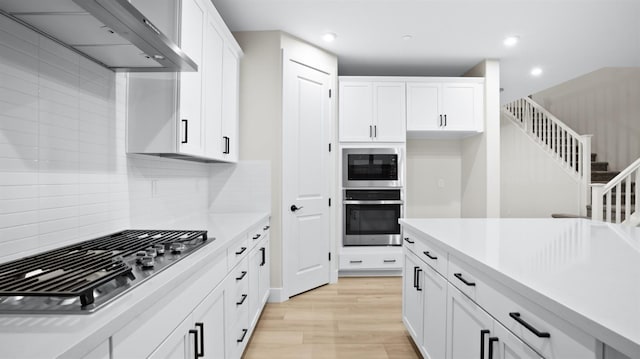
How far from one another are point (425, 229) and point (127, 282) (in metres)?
1.57

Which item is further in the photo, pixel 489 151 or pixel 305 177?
pixel 489 151

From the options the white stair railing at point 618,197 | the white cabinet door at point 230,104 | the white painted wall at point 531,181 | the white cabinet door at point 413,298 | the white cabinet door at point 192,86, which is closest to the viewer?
the white cabinet door at point 192,86

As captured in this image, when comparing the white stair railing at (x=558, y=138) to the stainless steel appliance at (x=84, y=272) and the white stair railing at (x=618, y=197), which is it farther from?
the stainless steel appliance at (x=84, y=272)

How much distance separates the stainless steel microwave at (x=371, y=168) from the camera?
400 cm

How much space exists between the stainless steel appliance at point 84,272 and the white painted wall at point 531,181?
634 centimetres

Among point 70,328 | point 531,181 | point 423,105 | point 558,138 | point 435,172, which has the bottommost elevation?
point 70,328

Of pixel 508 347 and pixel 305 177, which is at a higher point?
pixel 305 177

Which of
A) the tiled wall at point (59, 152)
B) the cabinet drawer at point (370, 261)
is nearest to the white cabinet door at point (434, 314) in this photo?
the tiled wall at point (59, 152)

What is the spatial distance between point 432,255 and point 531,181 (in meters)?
5.46

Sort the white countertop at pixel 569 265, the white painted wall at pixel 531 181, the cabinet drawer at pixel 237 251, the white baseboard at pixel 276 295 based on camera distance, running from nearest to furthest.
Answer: the white countertop at pixel 569 265, the cabinet drawer at pixel 237 251, the white baseboard at pixel 276 295, the white painted wall at pixel 531 181

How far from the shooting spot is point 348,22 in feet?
10.4

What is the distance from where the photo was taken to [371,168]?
401 cm

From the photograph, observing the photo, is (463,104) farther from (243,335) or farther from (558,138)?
(243,335)

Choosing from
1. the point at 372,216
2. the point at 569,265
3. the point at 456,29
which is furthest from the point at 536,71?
the point at 569,265
